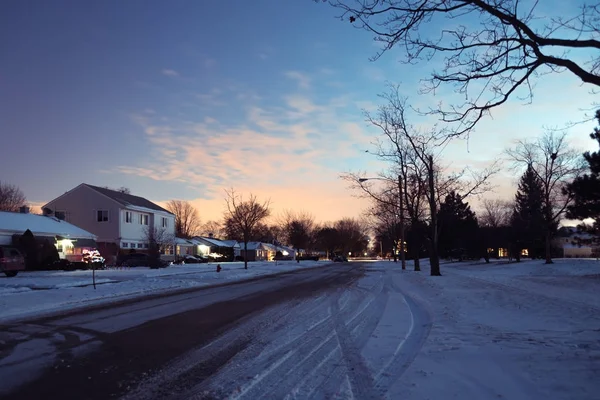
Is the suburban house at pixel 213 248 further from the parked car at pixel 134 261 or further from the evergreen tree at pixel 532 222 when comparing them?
the evergreen tree at pixel 532 222

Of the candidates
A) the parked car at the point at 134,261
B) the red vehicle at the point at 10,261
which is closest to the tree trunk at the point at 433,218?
the parked car at the point at 134,261

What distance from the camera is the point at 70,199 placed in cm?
5569

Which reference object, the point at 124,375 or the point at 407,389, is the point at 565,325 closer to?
the point at 407,389

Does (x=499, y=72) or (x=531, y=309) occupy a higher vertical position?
(x=499, y=72)

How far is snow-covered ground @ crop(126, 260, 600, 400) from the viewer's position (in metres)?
5.61

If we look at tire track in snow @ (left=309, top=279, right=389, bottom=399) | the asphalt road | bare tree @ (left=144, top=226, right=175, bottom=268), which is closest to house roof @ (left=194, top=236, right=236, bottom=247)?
bare tree @ (left=144, top=226, right=175, bottom=268)

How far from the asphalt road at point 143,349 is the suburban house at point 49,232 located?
3058 cm

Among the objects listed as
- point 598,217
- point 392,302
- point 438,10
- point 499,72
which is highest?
point 438,10

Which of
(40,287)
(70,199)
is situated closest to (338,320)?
(40,287)

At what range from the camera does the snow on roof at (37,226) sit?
131 ft

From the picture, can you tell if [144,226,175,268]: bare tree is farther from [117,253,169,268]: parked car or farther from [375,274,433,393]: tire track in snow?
[375,274,433,393]: tire track in snow

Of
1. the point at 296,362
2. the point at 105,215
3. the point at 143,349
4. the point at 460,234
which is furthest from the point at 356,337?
the point at 460,234

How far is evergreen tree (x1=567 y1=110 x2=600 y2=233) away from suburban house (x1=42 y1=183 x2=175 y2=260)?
4282 cm

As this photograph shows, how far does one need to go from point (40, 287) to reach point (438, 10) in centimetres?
2041
